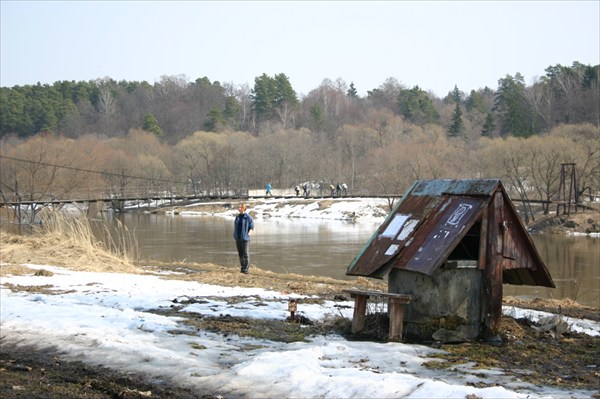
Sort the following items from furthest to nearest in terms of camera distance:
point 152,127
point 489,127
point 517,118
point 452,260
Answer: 1. point 152,127
2. point 489,127
3. point 517,118
4. point 452,260

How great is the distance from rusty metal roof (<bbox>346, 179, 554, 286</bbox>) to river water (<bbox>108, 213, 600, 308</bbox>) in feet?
30.9

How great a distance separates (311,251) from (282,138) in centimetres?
6587

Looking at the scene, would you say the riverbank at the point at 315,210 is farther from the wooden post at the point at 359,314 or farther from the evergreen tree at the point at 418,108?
the evergreen tree at the point at 418,108

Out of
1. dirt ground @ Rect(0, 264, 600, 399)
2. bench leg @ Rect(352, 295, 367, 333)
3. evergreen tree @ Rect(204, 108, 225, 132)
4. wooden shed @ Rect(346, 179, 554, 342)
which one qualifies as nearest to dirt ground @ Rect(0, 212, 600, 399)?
dirt ground @ Rect(0, 264, 600, 399)

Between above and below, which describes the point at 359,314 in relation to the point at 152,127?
below

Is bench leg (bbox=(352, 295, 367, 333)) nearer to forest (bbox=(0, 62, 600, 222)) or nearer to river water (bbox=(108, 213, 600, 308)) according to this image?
river water (bbox=(108, 213, 600, 308))

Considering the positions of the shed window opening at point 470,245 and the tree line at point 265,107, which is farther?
the tree line at point 265,107

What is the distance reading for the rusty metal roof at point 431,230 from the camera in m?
9.22

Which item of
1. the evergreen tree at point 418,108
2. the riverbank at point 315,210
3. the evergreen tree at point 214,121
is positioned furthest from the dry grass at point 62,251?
the evergreen tree at point 418,108

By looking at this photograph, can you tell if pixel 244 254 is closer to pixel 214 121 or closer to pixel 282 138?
pixel 282 138

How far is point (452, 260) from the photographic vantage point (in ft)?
31.0

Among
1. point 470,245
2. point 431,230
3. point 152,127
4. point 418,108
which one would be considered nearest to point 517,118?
point 418,108

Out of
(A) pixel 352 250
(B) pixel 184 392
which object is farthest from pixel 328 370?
(A) pixel 352 250

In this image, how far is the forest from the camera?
68688mm
